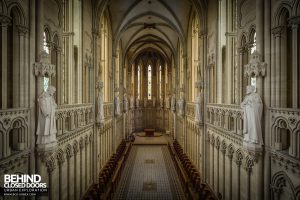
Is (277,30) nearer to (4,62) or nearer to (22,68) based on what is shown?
(22,68)

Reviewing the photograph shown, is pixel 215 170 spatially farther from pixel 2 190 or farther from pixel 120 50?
pixel 120 50

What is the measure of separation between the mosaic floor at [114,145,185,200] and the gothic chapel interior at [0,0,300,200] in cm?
10

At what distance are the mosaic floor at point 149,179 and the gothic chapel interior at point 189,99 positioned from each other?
0.10 metres

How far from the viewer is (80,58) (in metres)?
16.2

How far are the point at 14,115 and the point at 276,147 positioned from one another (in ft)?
29.1

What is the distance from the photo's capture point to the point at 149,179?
2145 cm

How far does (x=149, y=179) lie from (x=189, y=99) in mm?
10180

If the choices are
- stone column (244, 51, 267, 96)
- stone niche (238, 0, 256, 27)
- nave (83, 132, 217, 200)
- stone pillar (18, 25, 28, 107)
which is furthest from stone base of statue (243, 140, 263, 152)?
stone pillar (18, 25, 28, 107)

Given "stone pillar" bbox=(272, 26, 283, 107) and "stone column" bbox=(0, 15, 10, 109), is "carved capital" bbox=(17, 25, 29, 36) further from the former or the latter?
"stone pillar" bbox=(272, 26, 283, 107)

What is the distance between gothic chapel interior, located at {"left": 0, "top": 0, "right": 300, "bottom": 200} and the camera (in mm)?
8633

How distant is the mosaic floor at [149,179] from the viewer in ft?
58.9

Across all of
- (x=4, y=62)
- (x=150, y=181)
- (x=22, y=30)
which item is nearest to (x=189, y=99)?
(x=150, y=181)

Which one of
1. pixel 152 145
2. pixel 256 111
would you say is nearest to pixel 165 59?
pixel 152 145

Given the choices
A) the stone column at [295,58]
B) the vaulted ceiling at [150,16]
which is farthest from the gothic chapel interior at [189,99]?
the vaulted ceiling at [150,16]
